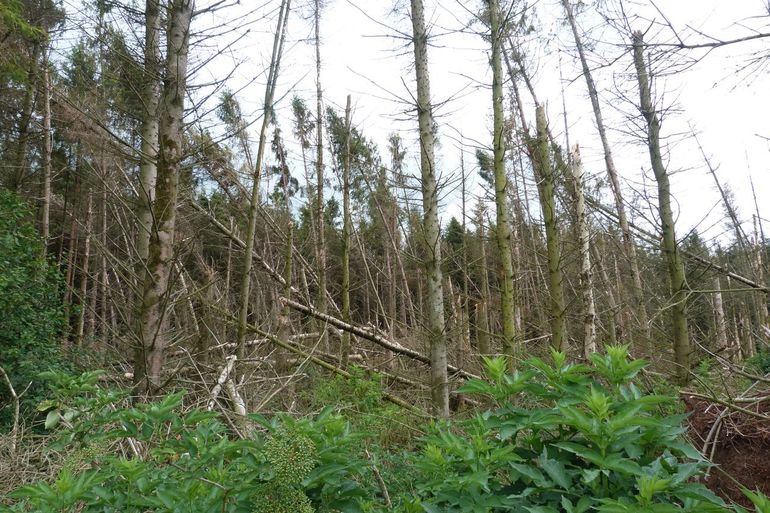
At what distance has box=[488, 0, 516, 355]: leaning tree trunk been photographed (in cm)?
584

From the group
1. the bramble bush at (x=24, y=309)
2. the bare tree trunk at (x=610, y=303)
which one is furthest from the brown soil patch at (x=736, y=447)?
the bramble bush at (x=24, y=309)

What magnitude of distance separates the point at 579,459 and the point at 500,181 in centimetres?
446

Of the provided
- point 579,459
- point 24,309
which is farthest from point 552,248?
point 24,309

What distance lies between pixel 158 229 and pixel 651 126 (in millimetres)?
5753

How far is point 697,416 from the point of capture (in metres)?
3.38

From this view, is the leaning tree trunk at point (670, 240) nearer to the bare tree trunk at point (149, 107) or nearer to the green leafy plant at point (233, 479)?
the bare tree trunk at point (149, 107)

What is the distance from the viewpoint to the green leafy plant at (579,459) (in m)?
1.50

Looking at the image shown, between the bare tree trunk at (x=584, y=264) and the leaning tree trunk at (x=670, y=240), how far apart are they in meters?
0.98

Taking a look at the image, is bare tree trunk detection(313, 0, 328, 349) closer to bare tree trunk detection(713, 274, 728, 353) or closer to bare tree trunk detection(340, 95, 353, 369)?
bare tree trunk detection(340, 95, 353, 369)

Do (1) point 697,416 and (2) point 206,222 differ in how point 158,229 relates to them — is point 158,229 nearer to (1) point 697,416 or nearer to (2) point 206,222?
(1) point 697,416

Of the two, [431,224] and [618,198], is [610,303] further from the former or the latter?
[431,224]

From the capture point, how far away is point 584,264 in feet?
25.4

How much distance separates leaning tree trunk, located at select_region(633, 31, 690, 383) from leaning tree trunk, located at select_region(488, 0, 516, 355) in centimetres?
159

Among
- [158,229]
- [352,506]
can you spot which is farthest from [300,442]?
[158,229]
